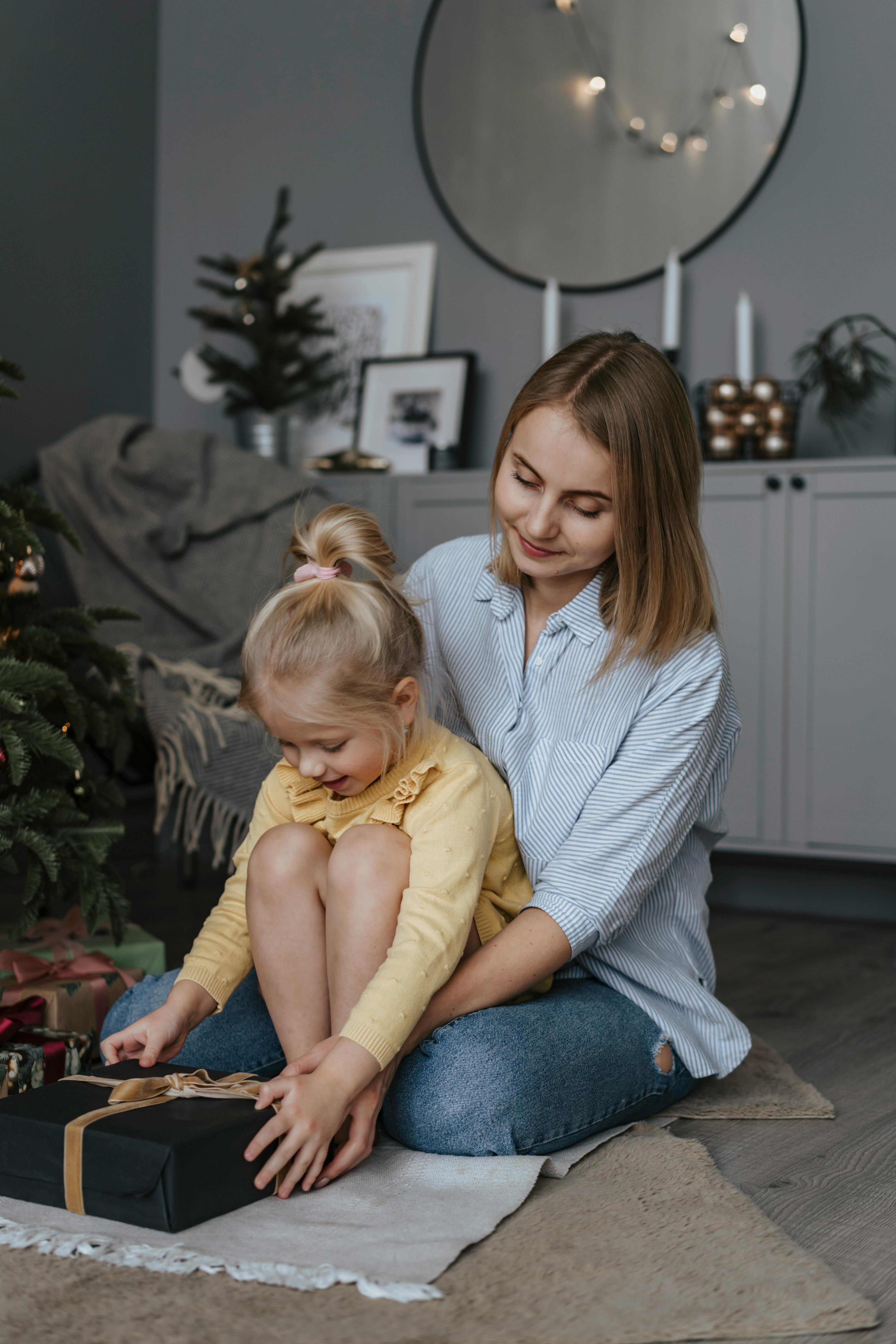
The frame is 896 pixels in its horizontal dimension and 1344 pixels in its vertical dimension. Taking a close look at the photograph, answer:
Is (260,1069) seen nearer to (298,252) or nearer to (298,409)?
(298,409)

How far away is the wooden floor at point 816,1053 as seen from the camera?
1116 millimetres

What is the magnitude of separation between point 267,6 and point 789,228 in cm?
154

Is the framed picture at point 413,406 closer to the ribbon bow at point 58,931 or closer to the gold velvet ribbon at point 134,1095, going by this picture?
the ribbon bow at point 58,931

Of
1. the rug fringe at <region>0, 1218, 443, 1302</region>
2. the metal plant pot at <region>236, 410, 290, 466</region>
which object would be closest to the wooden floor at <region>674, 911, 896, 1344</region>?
the rug fringe at <region>0, 1218, 443, 1302</region>

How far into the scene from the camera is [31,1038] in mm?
1393

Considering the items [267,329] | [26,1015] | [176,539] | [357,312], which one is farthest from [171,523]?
[26,1015]

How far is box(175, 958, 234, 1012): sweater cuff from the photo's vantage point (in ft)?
4.07

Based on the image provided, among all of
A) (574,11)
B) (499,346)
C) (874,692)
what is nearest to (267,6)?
(574,11)

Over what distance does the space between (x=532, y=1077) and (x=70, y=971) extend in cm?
65

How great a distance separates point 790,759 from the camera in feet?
8.00

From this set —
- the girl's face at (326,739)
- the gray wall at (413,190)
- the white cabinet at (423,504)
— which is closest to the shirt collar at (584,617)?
the girl's face at (326,739)

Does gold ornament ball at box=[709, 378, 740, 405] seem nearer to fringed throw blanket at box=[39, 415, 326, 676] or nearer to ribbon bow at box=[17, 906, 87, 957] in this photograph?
fringed throw blanket at box=[39, 415, 326, 676]

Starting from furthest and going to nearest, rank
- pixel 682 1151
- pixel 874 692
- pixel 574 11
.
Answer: pixel 574 11 → pixel 874 692 → pixel 682 1151

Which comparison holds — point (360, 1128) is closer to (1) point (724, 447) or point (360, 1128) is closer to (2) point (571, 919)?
(2) point (571, 919)
